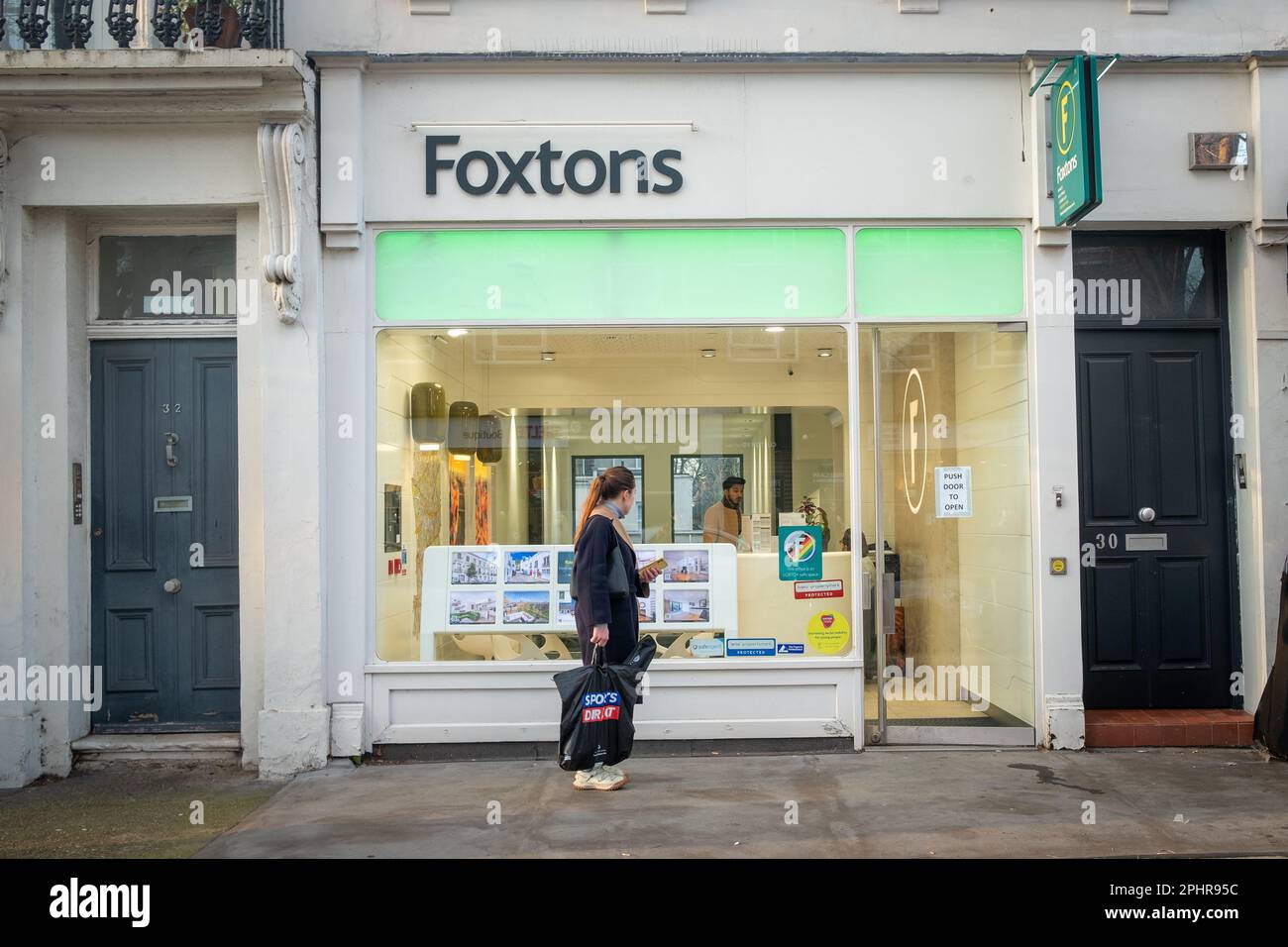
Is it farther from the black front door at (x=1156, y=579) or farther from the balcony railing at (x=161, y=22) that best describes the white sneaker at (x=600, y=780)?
the balcony railing at (x=161, y=22)

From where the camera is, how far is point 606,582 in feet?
22.2

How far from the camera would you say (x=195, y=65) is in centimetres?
716

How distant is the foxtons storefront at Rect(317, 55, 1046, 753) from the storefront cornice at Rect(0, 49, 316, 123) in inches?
18.4

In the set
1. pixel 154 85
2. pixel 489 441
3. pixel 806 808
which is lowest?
pixel 806 808

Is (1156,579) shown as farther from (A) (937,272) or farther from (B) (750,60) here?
(B) (750,60)

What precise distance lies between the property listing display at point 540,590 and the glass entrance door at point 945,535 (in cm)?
106

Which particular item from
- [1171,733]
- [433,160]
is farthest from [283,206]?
[1171,733]

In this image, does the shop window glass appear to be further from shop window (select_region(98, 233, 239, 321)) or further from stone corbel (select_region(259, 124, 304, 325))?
shop window (select_region(98, 233, 239, 321))

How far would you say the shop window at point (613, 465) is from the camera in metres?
7.96

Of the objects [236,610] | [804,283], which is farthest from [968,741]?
[236,610]

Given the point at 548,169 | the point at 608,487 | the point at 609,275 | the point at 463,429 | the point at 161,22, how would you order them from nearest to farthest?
the point at 608,487 < the point at 161,22 < the point at 548,169 < the point at 609,275 < the point at 463,429

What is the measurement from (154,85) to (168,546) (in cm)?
309

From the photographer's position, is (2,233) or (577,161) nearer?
(2,233)

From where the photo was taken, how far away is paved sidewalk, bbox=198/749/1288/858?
5.76 m
